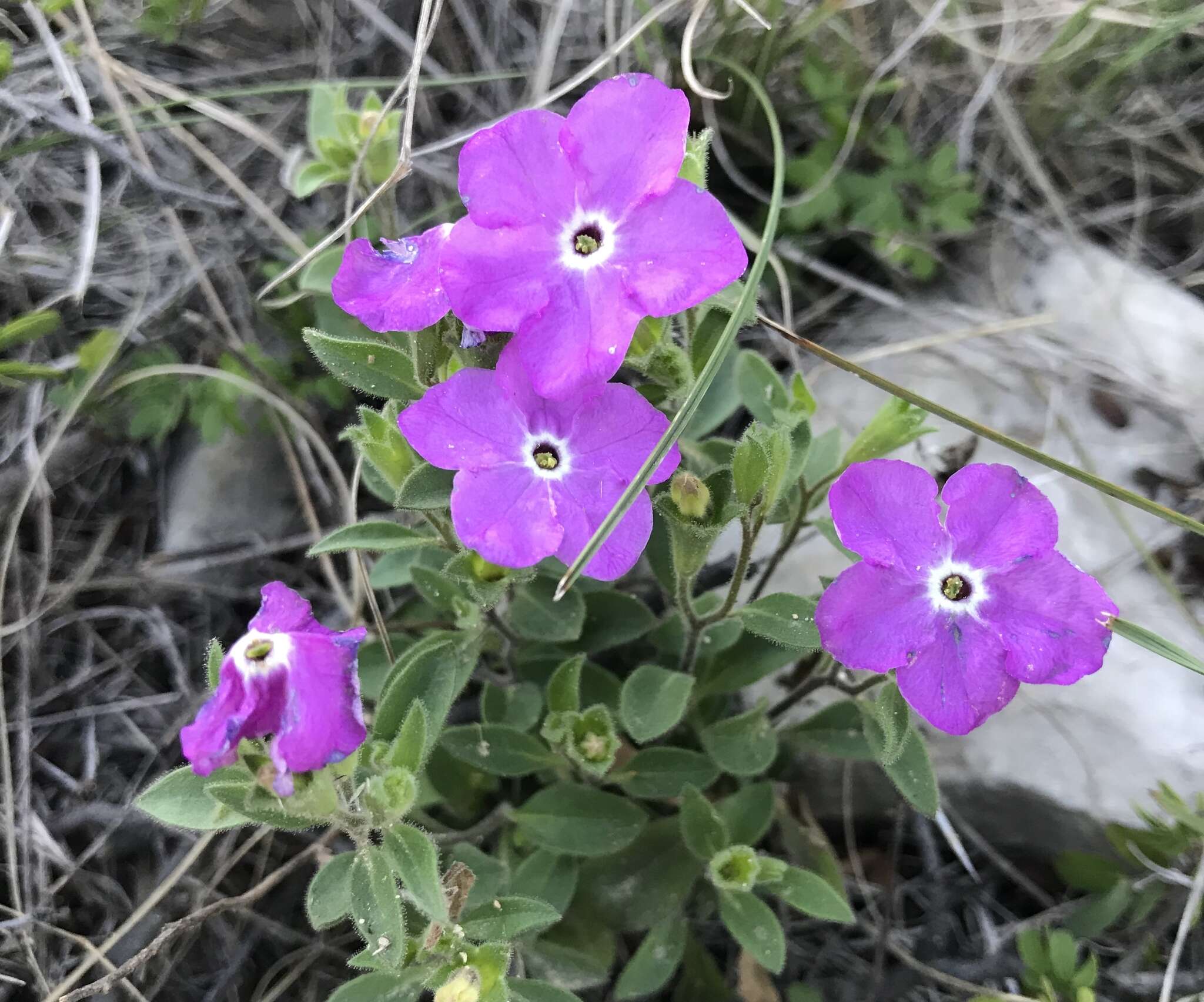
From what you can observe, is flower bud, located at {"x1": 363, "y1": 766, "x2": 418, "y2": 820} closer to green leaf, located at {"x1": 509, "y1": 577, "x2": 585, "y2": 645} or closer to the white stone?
green leaf, located at {"x1": 509, "y1": 577, "x2": 585, "y2": 645}

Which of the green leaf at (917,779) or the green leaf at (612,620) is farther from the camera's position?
the green leaf at (612,620)

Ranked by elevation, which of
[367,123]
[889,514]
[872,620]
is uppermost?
[367,123]

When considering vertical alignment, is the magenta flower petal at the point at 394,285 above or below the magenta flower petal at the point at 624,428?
above

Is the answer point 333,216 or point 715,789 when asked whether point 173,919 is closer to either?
point 715,789

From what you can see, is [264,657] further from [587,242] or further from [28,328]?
[28,328]

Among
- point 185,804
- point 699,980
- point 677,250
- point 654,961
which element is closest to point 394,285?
point 677,250

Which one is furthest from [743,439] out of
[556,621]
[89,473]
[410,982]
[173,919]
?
[89,473]

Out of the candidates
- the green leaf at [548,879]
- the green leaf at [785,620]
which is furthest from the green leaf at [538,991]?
the green leaf at [785,620]

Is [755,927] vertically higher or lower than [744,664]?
lower

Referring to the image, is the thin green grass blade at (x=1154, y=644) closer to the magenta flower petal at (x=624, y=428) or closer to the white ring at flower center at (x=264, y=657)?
the magenta flower petal at (x=624, y=428)
